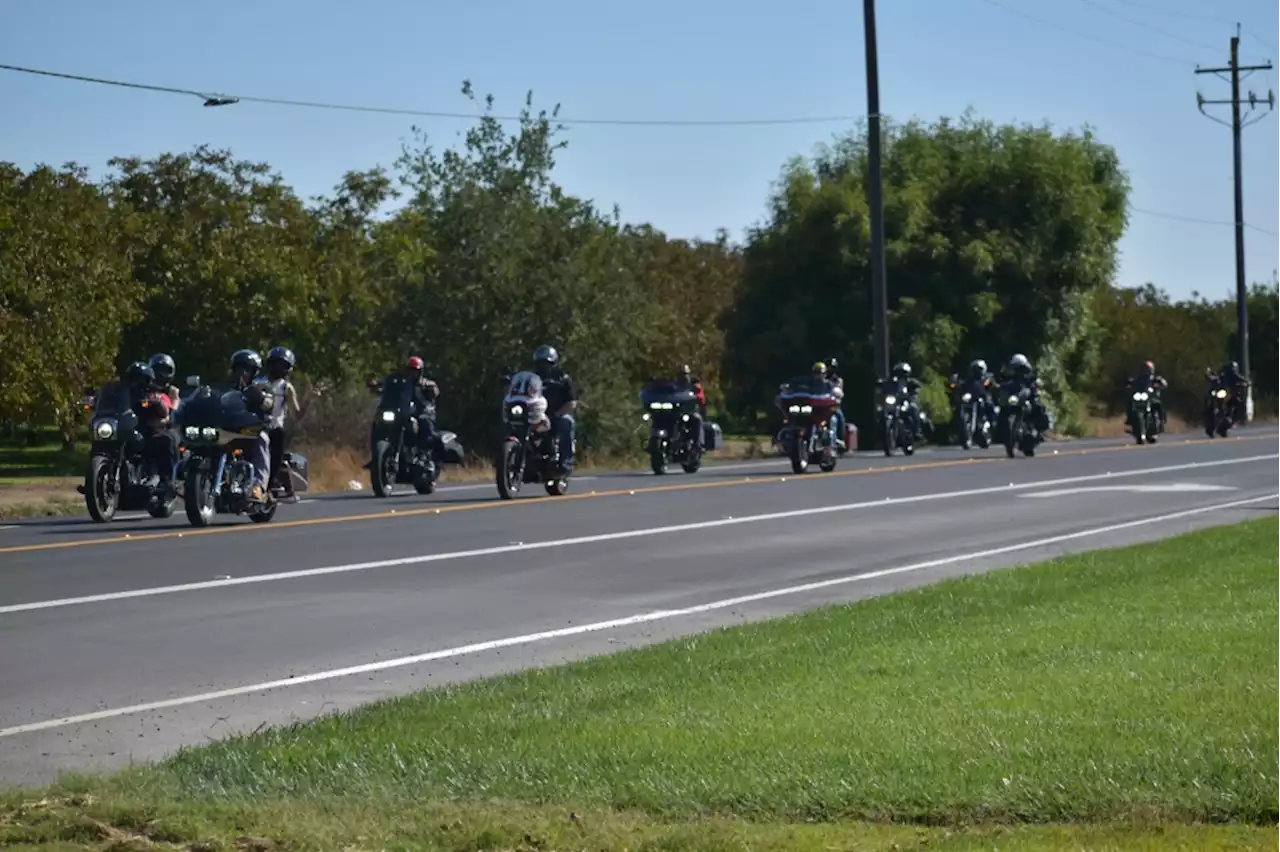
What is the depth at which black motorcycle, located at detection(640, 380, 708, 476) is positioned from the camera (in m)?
32.2

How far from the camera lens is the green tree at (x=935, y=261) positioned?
176 ft

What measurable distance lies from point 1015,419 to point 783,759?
97.3 feet

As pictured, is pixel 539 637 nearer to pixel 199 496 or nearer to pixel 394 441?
pixel 199 496

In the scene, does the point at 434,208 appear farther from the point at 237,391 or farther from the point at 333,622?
the point at 333,622

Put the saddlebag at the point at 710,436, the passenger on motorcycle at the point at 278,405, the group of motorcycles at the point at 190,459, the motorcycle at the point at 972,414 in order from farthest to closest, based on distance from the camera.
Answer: the motorcycle at the point at 972,414 → the saddlebag at the point at 710,436 → the passenger on motorcycle at the point at 278,405 → the group of motorcycles at the point at 190,459

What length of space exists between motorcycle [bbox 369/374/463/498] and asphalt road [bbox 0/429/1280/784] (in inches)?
21.4

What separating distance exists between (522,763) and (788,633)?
4.33 metres

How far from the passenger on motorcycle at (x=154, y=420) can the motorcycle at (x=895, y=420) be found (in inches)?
811

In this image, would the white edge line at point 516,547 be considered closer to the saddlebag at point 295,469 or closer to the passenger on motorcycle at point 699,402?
the saddlebag at point 295,469

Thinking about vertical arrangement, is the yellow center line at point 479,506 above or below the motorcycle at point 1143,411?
below

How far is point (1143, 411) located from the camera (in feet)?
142

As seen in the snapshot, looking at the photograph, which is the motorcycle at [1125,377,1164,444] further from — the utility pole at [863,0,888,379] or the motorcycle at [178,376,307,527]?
the motorcycle at [178,376,307,527]

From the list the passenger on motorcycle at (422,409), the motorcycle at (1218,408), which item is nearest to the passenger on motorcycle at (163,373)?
the passenger on motorcycle at (422,409)

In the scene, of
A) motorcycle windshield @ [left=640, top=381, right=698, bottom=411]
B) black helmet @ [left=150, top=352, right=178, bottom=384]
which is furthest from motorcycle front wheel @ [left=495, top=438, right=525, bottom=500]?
motorcycle windshield @ [left=640, top=381, right=698, bottom=411]
